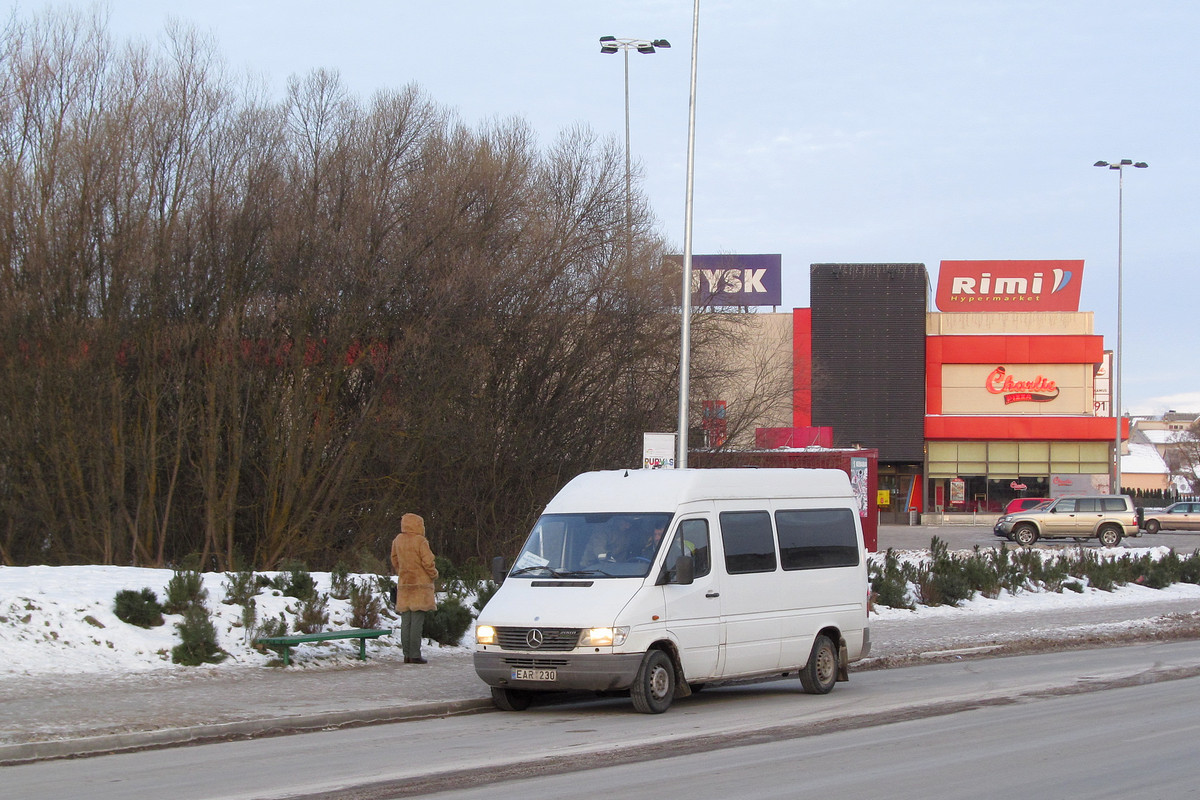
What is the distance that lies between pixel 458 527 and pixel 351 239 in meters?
6.00

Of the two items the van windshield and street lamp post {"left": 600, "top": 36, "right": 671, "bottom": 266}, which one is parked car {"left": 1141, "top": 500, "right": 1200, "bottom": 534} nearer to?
street lamp post {"left": 600, "top": 36, "right": 671, "bottom": 266}

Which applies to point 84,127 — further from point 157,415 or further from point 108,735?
point 108,735

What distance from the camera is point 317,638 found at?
14.4 m

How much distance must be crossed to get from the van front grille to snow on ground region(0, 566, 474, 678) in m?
3.85

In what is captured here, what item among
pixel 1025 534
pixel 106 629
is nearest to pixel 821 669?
pixel 106 629

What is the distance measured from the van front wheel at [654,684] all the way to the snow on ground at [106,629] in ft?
15.6

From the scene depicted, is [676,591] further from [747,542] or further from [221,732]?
[221,732]

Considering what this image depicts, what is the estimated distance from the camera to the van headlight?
37.7 feet

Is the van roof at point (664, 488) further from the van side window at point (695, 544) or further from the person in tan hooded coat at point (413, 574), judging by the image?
the person in tan hooded coat at point (413, 574)

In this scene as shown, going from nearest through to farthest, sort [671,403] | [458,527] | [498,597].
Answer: [498,597] < [458,527] < [671,403]

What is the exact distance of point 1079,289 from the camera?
71375 millimetres

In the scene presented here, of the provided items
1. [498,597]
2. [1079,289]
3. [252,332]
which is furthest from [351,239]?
[1079,289]

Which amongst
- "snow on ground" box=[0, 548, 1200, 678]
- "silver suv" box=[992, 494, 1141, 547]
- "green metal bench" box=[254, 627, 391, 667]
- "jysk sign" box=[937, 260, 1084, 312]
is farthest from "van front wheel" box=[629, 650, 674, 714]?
"jysk sign" box=[937, 260, 1084, 312]

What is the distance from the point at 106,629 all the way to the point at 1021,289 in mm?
65108
